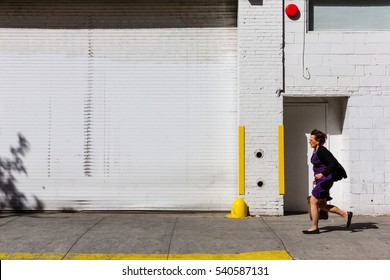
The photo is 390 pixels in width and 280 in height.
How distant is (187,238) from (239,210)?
2.15m

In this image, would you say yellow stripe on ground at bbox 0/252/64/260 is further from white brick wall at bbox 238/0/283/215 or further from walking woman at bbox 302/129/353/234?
white brick wall at bbox 238/0/283/215

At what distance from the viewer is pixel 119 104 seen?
9.20 meters

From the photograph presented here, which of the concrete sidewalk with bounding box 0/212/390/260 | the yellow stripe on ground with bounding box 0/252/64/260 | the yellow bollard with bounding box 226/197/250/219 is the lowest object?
the yellow stripe on ground with bounding box 0/252/64/260

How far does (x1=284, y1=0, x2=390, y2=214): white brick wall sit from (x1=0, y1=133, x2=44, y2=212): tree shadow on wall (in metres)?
5.78

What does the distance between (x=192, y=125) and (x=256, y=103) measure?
1.46 meters

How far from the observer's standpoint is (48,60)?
9289mm

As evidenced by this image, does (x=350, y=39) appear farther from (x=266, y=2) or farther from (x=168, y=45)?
(x=168, y=45)

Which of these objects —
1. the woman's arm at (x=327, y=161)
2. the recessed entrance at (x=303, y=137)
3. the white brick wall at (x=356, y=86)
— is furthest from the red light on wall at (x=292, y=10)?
the woman's arm at (x=327, y=161)

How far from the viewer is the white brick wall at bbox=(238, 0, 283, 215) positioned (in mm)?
8648

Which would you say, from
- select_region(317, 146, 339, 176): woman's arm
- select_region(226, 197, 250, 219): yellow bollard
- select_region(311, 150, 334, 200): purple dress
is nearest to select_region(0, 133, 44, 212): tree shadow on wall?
select_region(226, 197, 250, 219): yellow bollard

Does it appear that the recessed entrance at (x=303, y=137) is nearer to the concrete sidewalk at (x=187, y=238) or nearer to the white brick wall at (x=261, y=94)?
the white brick wall at (x=261, y=94)

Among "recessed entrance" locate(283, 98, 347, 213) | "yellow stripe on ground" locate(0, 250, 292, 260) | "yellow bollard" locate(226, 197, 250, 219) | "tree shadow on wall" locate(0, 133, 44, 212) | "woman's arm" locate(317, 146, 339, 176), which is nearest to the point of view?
"yellow stripe on ground" locate(0, 250, 292, 260)

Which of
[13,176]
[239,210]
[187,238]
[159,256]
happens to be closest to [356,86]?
[239,210]
